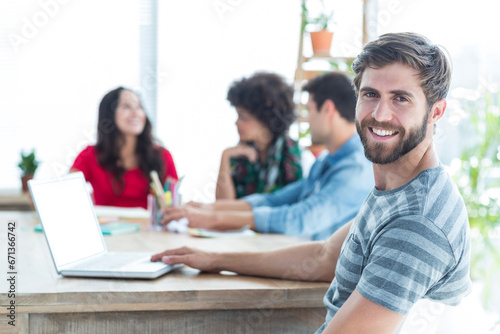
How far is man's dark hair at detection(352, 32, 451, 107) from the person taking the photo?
1.05m

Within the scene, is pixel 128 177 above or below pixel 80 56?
below

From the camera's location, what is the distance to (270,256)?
4.79 ft

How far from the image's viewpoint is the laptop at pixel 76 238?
1384 mm

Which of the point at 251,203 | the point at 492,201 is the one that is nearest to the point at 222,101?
the point at 251,203

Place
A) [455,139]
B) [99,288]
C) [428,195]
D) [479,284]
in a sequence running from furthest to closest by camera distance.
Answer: [455,139], [479,284], [99,288], [428,195]

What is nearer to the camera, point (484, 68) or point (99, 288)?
point (99, 288)

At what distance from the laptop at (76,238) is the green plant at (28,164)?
6.90 ft

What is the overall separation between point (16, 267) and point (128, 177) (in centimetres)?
161

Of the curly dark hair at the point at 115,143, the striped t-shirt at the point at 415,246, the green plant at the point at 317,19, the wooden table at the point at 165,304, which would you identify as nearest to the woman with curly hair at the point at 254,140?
the curly dark hair at the point at 115,143

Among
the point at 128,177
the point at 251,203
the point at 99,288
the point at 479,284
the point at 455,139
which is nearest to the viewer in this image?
the point at 99,288

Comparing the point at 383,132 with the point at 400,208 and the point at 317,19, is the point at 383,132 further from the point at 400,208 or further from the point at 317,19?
the point at 317,19

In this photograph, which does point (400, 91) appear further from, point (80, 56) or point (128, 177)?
point (80, 56)

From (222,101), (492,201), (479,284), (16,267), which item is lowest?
(479,284)

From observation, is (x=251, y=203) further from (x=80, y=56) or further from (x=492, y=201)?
(x=80, y=56)
